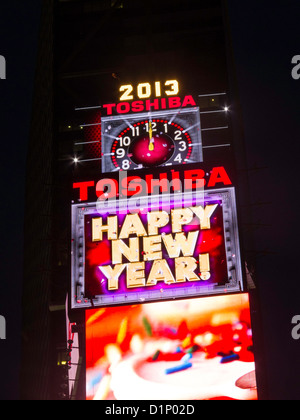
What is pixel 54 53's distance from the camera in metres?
32.3

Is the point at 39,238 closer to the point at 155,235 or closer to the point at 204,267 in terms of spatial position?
the point at 155,235

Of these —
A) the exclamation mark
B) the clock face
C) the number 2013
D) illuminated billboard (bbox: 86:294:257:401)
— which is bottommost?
illuminated billboard (bbox: 86:294:257:401)

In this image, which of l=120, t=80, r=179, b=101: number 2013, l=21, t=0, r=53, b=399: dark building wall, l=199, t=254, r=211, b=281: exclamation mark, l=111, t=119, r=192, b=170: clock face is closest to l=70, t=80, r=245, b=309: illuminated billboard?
l=199, t=254, r=211, b=281: exclamation mark

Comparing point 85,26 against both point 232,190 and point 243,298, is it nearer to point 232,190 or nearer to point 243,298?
point 232,190

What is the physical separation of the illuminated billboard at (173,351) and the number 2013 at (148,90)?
29.5 feet

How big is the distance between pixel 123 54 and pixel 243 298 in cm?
2595

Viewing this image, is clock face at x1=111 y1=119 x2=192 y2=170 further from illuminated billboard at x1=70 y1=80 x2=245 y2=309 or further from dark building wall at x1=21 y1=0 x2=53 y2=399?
dark building wall at x1=21 y1=0 x2=53 y2=399

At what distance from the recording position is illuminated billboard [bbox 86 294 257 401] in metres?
20.4

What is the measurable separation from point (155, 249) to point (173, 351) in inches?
127

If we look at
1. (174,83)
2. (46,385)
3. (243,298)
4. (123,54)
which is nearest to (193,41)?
(123,54)

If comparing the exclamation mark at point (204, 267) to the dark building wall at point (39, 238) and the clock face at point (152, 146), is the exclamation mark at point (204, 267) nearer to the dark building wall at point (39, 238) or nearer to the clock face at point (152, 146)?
the clock face at point (152, 146)

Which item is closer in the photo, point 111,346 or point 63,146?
point 111,346

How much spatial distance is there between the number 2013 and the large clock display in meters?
1.13

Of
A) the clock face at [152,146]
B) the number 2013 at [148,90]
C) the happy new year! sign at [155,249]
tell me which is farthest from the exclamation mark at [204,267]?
the number 2013 at [148,90]
